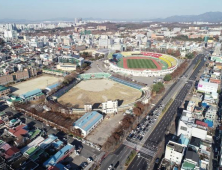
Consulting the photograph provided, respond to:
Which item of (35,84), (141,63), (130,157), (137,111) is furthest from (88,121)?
(141,63)

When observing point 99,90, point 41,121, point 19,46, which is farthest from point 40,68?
point 19,46

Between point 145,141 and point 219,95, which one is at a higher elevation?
point 219,95

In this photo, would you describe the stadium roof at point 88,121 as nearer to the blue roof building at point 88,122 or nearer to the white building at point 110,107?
the blue roof building at point 88,122

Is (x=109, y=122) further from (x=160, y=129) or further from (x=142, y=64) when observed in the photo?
(x=142, y=64)

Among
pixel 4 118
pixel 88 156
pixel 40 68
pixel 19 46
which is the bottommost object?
pixel 88 156

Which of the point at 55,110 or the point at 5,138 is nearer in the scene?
the point at 5,138

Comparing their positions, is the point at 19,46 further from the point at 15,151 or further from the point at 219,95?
A: the point at 219,95
